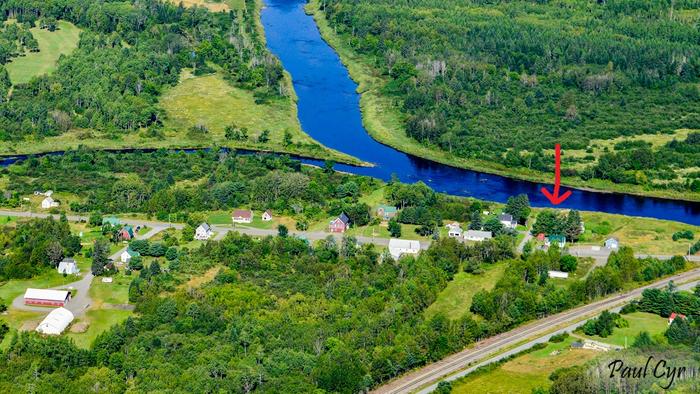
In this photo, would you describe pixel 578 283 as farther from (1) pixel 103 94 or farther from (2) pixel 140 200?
(1) pixel 103 94

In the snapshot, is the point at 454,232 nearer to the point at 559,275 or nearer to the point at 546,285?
the point at 559,275

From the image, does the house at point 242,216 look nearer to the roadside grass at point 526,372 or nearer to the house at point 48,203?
the house at point 48,203

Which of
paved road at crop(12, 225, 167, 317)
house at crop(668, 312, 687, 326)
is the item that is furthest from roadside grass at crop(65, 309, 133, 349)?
house at crop(668, 312, 687, 326)

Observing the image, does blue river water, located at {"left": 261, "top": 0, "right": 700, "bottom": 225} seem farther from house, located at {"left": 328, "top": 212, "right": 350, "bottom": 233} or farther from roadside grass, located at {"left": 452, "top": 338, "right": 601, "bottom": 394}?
roadside grass, located at {"left": 452, "top": 338, "right": 601, "bottom": 394}

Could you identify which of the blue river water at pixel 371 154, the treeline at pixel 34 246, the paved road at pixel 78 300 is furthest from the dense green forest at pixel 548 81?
the paved road at pixel 78 300

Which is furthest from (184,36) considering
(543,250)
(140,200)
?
(543,250)

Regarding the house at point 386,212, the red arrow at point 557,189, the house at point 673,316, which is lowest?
the red arrow at point 557,189

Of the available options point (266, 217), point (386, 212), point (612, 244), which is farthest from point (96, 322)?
point (612, 244)
